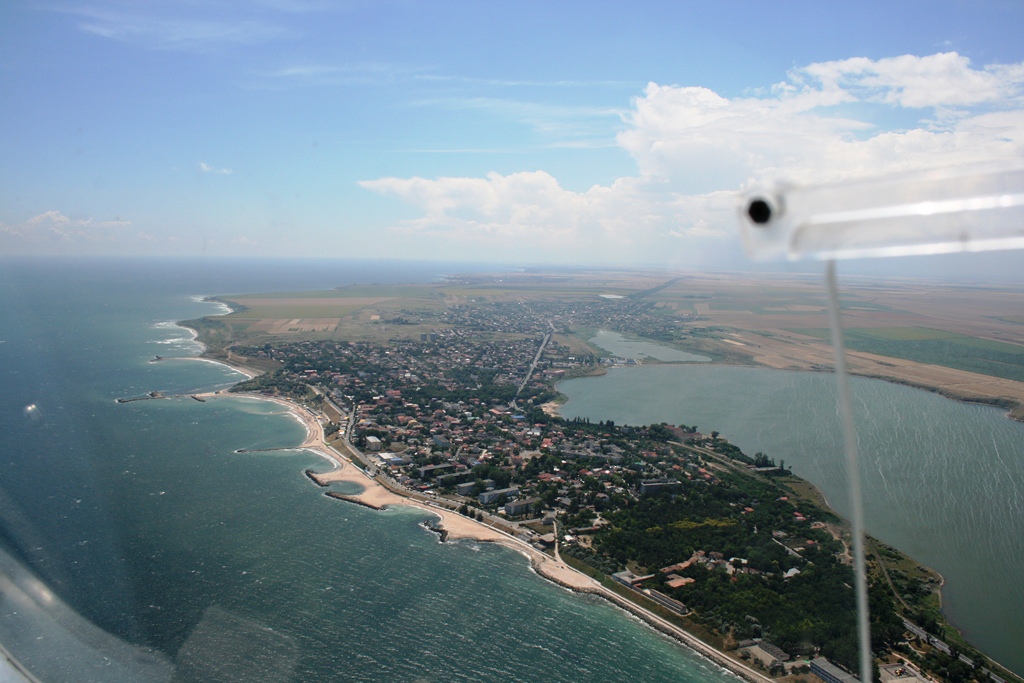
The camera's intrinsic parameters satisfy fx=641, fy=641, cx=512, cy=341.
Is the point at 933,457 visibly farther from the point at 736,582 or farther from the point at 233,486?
the point at 233,486

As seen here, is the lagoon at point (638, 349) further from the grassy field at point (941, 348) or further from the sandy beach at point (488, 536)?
the sandy beach at point (488, 536)

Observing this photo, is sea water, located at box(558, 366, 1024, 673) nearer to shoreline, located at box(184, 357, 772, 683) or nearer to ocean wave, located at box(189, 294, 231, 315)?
shoreline, located at box(184, 357, 772, 683)

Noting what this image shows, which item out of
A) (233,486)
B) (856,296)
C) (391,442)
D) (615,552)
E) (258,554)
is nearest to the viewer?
(258,554)

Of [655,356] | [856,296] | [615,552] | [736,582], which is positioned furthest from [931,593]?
[856,296]

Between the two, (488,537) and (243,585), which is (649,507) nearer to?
(488,537)

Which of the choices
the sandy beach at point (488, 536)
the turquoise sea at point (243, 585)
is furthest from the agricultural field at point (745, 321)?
the turquoise sea at point (243, 585)

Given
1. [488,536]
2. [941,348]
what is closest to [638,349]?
[941,348]

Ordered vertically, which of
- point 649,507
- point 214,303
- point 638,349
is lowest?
point 649,507

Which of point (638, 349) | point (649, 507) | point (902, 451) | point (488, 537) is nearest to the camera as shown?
point (488, 537)
